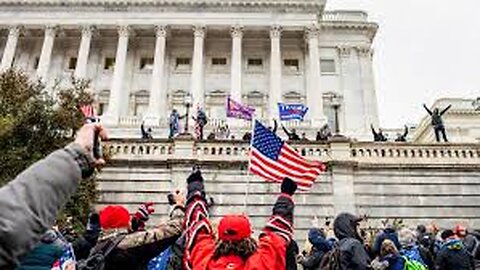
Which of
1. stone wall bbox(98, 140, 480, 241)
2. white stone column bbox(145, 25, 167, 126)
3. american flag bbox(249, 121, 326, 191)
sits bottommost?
american flag bbox(249, 121, 326, 191)

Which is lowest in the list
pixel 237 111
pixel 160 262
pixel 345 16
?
pixel 160 262

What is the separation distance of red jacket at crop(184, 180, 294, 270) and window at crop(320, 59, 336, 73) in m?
46.9

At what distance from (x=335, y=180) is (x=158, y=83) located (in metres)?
26.2

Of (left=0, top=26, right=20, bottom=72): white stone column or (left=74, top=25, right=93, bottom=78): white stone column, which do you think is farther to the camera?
(left=74, top=25, right=93, bottom=78): white stone column

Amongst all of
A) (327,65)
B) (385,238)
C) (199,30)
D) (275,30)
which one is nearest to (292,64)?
(327,65)

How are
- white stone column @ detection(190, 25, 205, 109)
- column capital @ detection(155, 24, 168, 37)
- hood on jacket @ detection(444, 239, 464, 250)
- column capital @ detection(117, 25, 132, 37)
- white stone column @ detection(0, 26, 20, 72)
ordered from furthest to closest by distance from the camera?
column capital @ detection(155, 24, 168, 37)
column capital @ detection(117, 25, 132, 37)
white stone column @ detection(0, 26, 20, 72)
white stone column @ detection(190, 25, 205, 109)
hood on jacket @ detection(444, 239, 464, 250)

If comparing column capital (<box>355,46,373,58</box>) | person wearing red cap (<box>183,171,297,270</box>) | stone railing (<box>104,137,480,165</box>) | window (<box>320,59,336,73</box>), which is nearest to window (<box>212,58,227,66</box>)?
window (<box>320,59,336,73</box>)

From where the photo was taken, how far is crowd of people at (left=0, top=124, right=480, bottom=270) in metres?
2.13

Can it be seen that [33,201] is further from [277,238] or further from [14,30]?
[14,30]

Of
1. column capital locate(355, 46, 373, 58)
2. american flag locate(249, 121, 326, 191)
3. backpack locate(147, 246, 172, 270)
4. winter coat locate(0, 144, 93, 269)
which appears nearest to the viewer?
winter coat locate(0, 144, 93, 269)

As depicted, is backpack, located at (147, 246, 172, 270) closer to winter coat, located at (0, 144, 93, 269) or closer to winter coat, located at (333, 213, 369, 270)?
winter coat, located at (333, 213, 369, 270)

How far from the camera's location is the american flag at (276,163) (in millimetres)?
14773

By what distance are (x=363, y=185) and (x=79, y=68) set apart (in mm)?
29892

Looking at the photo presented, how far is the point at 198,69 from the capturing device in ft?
156
